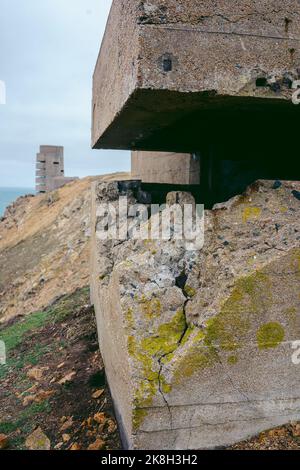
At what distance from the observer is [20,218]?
18250mm

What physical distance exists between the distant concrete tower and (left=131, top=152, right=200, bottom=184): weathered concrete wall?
572 inches

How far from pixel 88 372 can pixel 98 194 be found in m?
1.49

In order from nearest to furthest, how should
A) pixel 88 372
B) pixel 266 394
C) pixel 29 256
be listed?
pixel 266 394 < pixel 88 372 < pixel 29 256

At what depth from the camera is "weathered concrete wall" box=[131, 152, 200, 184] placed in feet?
15.5

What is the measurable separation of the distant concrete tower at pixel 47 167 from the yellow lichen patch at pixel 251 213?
63.1 feet

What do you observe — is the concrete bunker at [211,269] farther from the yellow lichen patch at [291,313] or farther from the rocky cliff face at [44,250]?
the rocky cliff face at [44,250]

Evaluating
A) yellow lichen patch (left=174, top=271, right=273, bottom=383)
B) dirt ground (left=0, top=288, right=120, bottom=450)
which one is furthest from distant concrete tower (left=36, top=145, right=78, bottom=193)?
yellow lichen patch (left=174, top=271, right=273, bottom=383)

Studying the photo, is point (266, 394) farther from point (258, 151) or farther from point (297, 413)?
point (258, 151)

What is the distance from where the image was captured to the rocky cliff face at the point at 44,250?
30.9ft

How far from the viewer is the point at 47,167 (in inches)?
838

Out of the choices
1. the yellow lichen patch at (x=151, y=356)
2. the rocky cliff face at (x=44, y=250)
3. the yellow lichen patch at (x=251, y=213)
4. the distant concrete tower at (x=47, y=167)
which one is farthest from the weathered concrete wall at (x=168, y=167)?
the distant concrete tower at (x=47, y=167)

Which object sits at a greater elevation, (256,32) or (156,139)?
(256,32)

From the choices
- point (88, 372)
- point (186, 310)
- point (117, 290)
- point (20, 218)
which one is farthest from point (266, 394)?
point (20, 218)

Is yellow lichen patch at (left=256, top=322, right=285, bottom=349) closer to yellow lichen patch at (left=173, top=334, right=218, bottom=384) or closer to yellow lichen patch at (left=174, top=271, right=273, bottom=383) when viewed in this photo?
yellow lichen patch at (left=174, top=271, right=273, bottom=383)
